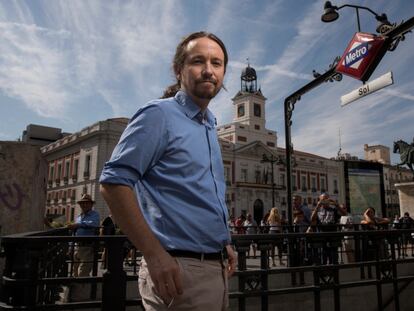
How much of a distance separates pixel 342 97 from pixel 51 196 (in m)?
50.2

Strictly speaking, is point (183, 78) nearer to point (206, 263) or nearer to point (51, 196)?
point (206, 263)

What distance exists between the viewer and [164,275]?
47.9 inches

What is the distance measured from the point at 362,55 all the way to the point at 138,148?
20.4 ft

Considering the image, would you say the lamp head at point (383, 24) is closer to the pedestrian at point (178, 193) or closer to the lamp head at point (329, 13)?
the lamp head at point (329, 13)

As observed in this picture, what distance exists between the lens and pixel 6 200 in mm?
4441

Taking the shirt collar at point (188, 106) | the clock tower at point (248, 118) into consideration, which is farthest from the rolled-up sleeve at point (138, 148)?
the clock tower at point (248, 118)

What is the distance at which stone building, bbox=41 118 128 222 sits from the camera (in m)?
40.4

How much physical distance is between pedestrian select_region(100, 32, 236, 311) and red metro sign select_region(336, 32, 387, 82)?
18.2 feet

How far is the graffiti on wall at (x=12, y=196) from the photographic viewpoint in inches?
174

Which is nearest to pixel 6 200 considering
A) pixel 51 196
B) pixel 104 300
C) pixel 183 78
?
pixel 104 300

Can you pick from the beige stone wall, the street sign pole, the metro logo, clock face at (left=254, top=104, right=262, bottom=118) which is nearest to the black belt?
the beige stone wall

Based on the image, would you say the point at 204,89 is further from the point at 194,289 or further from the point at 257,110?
the point at 257,110

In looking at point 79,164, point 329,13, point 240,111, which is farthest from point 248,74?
point 329,13

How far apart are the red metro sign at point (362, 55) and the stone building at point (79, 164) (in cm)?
3492
